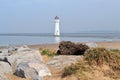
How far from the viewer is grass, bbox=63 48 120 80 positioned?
12.7 metres

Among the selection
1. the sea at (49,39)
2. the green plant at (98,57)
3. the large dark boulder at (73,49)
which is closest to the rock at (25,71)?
the green plant at (98,57)

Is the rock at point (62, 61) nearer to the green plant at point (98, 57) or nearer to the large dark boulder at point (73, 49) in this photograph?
the large dark boulder at point (73, 49)

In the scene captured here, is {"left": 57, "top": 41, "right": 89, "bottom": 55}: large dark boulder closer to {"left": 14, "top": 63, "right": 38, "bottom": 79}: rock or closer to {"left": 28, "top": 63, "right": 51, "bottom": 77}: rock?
{"left": 28, "top": 63, "right": 51, "bottom": 77}: rock

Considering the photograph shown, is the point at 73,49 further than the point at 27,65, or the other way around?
the point at 73,49

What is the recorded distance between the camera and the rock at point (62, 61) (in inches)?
576

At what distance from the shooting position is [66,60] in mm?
15305

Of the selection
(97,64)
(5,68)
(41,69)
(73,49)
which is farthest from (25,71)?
(73,49)

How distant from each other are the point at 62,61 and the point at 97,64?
2377 millimetres

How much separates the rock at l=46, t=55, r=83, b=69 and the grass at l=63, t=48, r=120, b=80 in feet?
4.16

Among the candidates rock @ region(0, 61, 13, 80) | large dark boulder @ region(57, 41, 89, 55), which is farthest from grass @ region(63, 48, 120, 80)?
large dark boulder @ region(57, 41, 89, 55)

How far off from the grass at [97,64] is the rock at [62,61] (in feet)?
4.16

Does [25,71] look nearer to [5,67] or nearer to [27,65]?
[27,65]

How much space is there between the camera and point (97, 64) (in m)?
13.2

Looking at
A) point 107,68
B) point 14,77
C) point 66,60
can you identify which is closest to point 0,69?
point 14,77
